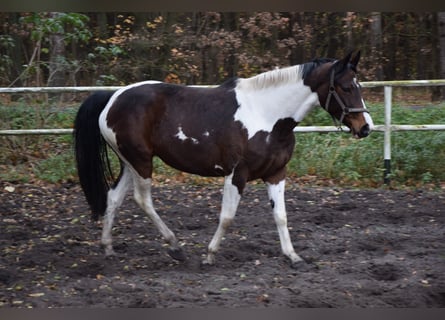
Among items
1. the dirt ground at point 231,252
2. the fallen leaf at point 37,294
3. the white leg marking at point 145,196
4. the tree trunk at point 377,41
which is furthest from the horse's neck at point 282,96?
the tree trunk at point 377,41

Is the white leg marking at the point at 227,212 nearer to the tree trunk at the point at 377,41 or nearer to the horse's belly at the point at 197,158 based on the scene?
the horse's belly at the point at 197,158

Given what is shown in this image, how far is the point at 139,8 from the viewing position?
1.83 meters

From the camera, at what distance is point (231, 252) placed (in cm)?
565

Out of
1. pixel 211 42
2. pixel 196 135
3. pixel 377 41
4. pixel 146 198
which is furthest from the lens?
pixel 377 41

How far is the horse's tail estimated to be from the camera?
5.86m

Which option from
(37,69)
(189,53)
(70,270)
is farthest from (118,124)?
(189,53)

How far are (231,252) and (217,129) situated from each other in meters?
1.14

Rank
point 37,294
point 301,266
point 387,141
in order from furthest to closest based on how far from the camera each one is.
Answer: point 387,141 → point 301,266 → point 37,294

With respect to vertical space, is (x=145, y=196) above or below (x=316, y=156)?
above

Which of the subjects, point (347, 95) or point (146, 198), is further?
point (146, 198)

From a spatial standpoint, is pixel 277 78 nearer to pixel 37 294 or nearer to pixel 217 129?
pixel 217 129

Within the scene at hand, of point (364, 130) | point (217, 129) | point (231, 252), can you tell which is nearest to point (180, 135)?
point (217, 129)

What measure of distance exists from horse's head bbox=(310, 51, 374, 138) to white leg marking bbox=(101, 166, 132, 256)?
2.02 m

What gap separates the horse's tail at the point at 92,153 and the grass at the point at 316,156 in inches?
114
